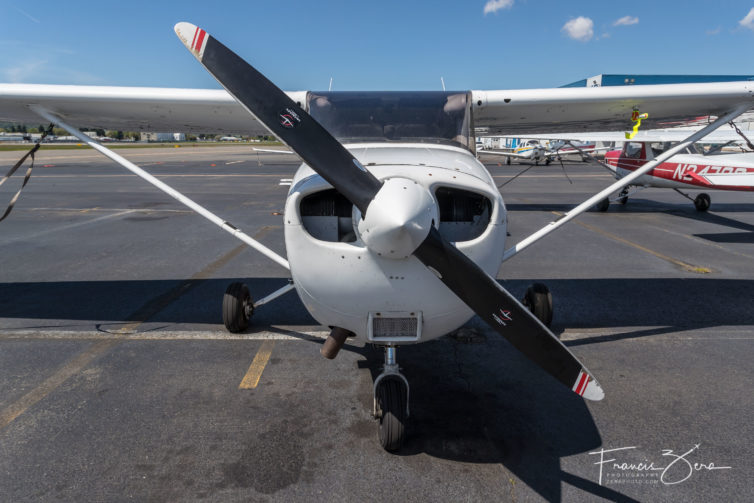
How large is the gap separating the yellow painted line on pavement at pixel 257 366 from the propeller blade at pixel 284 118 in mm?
2356

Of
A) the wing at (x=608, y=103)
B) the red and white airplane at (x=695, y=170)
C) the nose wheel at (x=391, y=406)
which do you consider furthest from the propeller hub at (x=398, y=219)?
the red and white airplane at (x=695, y=170)

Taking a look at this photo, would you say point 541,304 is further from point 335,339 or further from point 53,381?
point 53,381

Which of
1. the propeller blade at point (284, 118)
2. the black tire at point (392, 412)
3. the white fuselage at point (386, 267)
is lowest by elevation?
the black tire at point (392, 412)

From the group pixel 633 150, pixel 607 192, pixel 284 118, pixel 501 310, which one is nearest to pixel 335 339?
pixel 501 310

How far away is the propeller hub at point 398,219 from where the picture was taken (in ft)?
7.42

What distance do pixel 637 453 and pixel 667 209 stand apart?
13511 mm

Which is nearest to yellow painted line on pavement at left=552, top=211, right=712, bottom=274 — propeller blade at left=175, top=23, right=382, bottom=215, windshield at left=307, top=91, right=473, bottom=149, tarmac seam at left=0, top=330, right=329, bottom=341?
windshield at left=307, top=91, right=473, bottom=149

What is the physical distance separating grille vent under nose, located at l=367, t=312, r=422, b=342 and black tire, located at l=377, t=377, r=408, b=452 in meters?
0.56

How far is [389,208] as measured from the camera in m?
2.27

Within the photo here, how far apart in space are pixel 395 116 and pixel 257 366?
2.60 m

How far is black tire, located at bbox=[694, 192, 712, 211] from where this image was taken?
13.4 meters

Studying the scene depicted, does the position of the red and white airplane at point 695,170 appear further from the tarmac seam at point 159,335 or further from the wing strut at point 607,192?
the tarmac seam at point 159,335

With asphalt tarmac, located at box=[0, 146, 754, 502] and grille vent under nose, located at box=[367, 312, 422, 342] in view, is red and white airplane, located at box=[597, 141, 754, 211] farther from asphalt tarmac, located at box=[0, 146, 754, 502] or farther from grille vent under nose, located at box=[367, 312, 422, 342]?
grille vent under nose, located at box=[367, 312, 422, 342]

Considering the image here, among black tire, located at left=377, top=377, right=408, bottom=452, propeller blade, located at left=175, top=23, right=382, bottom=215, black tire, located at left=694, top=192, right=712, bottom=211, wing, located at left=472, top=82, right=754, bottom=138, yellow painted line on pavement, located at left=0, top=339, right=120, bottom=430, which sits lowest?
yellow painted line on pavement, located at left=0, top=339, right=120, bottom=430
